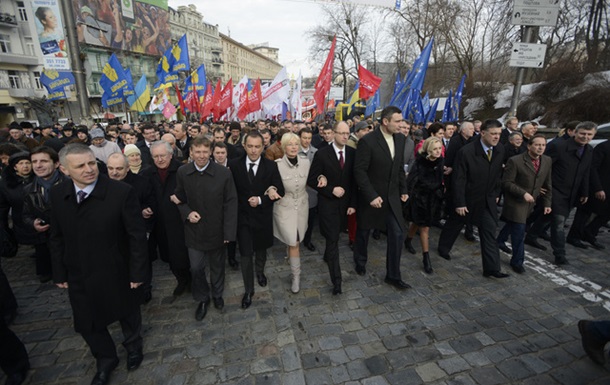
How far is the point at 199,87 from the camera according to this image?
512 inches

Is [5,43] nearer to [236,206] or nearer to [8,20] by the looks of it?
[8,20]

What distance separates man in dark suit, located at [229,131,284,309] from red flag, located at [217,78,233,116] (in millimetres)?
9869

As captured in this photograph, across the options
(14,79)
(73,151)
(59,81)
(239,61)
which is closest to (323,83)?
(73,151)

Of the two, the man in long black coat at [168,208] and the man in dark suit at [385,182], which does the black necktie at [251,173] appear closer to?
the man in long black coat at [168,208]

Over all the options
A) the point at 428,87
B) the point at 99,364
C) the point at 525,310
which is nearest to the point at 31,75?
the point at 428,87

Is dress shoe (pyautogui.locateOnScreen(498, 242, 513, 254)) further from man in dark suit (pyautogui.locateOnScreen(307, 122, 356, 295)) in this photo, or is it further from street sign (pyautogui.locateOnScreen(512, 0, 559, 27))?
street sign (pyautogui.locateOnScreen(512, 0, 559, 27))

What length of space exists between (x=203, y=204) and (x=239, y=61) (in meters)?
107

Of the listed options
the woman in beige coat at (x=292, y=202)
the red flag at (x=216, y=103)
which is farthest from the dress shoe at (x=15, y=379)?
the red flag at (x=216, y=103)

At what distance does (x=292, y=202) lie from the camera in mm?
3861

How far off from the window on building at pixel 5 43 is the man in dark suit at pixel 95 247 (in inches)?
1685

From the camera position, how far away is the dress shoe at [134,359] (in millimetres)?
2791

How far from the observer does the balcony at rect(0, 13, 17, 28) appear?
3006cm

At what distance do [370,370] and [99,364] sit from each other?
2.45 m

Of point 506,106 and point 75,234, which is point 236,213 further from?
point 506,106
